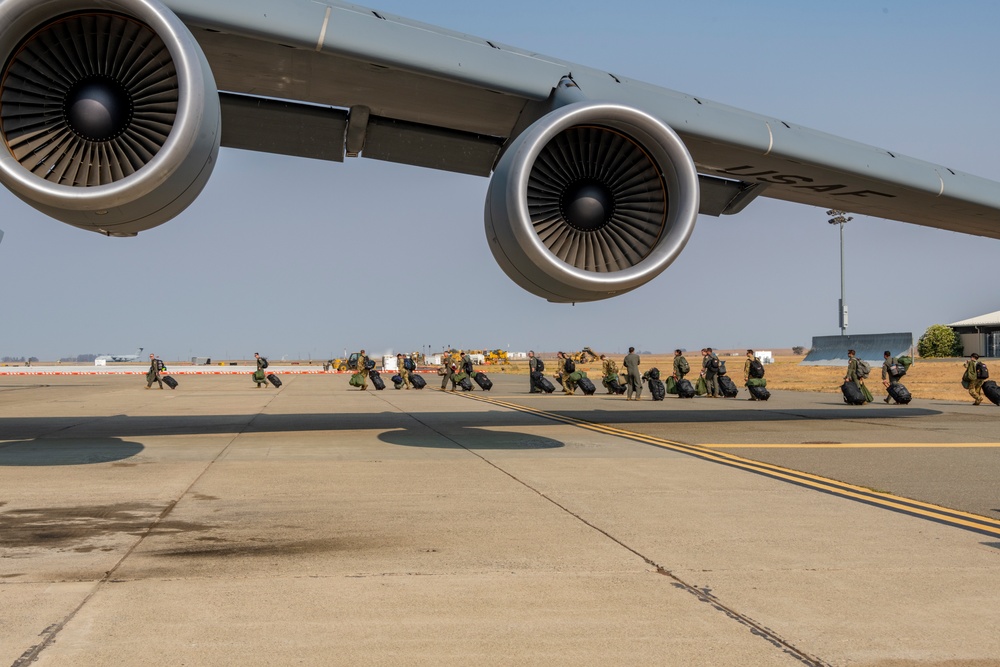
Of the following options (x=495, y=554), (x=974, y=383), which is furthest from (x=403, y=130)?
(x=974, y=383)

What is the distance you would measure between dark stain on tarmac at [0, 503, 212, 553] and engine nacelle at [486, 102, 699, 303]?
15.2ft

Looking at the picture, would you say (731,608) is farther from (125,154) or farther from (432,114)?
(432,114)

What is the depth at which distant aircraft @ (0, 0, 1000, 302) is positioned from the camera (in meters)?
8.17

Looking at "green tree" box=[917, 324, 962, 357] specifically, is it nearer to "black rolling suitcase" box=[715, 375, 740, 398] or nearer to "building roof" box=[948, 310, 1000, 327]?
"building roof" box=[948, 310, 1000, 327]

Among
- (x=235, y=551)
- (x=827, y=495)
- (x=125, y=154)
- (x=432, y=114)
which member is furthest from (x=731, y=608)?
(x=432, y=114)

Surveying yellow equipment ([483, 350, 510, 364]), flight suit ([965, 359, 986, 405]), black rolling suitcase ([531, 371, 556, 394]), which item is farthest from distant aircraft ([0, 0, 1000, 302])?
yellow equipment ([483, 350, 510, 364])

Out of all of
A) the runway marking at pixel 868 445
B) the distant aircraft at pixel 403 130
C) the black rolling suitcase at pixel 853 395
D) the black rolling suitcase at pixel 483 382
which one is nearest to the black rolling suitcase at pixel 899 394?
the black rolling suitcase at pixel 853 395

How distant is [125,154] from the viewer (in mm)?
8328

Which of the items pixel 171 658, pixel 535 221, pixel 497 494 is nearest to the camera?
pixel 171 658

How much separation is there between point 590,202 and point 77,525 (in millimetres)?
6316

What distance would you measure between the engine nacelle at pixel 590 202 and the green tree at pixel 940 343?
252ft

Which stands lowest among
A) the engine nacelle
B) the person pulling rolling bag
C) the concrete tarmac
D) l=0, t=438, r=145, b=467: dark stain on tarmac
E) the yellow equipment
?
the concrete tarmac

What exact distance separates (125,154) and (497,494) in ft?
16.8

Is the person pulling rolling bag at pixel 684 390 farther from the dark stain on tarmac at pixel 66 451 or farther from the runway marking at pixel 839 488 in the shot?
the dark stain on tarmac at pixel 66 451
